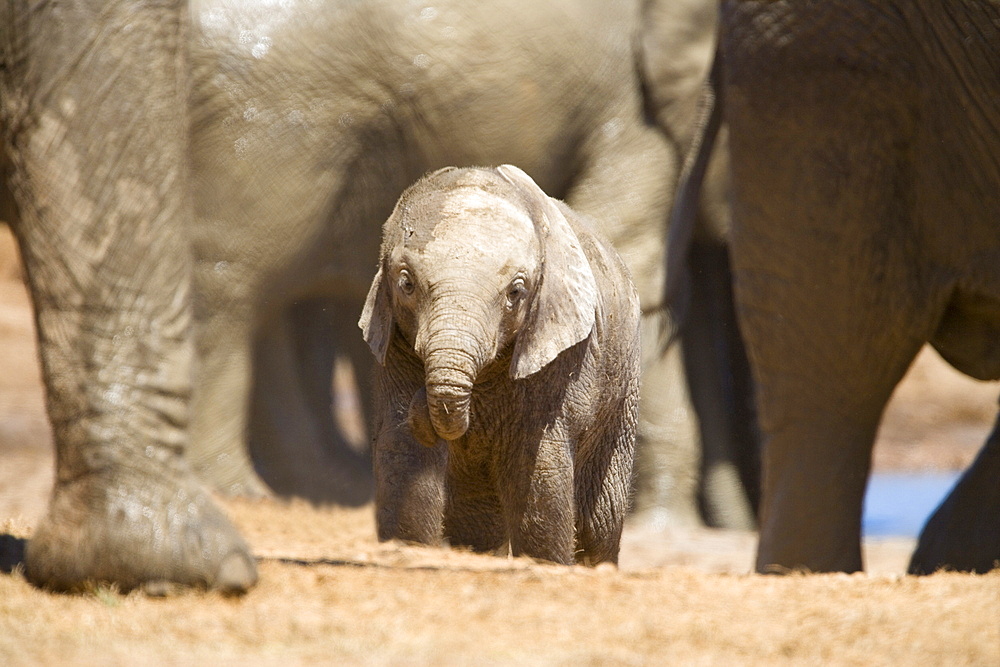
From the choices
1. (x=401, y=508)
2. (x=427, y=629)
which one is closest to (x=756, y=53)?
(x=401, y=508)

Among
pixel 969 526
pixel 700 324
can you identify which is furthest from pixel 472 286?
pixel 700 324

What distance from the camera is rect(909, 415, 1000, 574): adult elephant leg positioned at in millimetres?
3869

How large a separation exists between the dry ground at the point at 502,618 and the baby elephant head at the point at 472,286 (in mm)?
341

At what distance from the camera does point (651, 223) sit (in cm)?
557

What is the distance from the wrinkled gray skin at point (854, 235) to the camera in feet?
11.7

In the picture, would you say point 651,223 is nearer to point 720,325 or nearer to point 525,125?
point 525,125

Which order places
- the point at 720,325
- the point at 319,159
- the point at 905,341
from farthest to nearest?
1. the point at 720,325
2. the point at 319,159
3. the point at 905,341

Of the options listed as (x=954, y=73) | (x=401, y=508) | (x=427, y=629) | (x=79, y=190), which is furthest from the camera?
(x=954, y=73)

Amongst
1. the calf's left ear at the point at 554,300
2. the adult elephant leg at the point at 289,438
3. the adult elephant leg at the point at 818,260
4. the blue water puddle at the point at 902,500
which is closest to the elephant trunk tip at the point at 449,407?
the calf's left ear at the point at 554,300

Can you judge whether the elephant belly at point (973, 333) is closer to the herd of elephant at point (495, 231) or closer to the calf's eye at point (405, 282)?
the herd of elephant at point (495, 231)

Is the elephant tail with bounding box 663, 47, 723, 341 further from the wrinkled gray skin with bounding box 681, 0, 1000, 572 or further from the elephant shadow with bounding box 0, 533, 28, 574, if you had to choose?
the elephant shadow with bounding box 0, 533, 28, 574

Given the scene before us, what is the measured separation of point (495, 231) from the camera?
9.31ft

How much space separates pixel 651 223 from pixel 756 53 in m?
1.82

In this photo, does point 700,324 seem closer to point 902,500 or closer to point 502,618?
point 902,500
